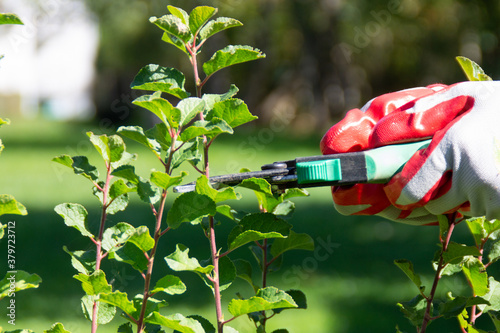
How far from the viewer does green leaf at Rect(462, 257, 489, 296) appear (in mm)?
844

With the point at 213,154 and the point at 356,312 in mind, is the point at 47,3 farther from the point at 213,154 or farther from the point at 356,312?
the point at 356,312

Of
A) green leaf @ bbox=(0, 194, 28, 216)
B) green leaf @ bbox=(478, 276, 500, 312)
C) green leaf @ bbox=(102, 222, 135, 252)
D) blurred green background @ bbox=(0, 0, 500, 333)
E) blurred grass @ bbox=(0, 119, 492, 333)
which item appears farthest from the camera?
blurred green background @ bbox=(0, 0, 500, 333)

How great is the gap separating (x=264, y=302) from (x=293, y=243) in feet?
0.75

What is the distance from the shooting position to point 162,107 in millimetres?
718

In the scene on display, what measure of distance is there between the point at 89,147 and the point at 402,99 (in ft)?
26.8

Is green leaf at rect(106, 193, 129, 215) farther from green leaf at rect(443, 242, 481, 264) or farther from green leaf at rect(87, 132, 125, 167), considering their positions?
green leaf at rect(443, 242, 481, 264)

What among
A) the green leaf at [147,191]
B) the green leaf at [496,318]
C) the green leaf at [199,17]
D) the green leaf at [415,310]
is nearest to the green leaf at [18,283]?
the green leaf at [147,191]

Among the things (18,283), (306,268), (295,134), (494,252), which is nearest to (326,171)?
(494,252)

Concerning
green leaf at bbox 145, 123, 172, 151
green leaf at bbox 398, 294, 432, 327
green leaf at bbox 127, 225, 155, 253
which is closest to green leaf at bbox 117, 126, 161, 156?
green leaf at bbox 145, 123, 172, 151

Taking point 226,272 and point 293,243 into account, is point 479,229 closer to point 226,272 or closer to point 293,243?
point 293,243

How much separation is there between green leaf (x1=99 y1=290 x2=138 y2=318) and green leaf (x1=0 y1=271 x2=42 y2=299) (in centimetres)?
9

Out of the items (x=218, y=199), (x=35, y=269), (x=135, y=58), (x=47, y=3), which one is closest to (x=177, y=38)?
(x=218, y=199)

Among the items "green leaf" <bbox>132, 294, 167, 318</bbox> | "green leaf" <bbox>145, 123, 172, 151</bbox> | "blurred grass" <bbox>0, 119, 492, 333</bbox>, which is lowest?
"blurred grass" <bbox>0, 119, 492, 333</bbox>

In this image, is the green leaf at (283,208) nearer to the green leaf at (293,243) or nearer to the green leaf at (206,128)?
the green leaf at (293,243)
